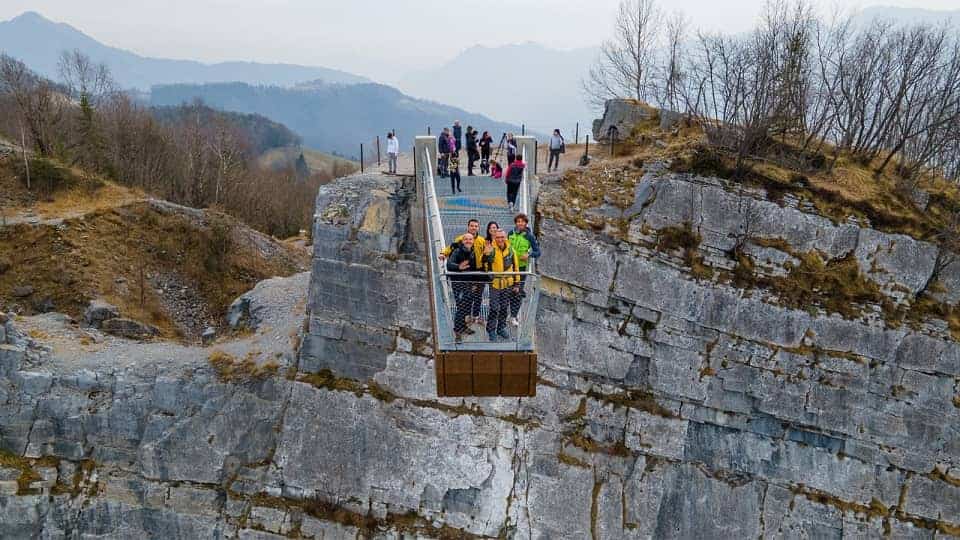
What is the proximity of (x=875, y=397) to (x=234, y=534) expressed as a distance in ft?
64.2

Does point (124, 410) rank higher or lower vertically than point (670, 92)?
lower

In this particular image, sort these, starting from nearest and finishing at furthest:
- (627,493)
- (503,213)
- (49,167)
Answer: (503,213) < (627,493) < (49,167)

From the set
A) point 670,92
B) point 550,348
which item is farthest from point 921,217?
point 550,348

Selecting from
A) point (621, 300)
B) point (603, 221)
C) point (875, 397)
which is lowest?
point (875, 397)

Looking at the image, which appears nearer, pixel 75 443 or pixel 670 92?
pixel 75 443

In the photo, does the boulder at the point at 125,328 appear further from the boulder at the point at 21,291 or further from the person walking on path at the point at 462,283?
the person walking on path at the point at 462,283

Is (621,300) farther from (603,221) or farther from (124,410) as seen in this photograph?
(124,410)

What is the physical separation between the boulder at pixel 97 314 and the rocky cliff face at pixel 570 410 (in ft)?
5.09

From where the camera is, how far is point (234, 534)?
17.9 meters

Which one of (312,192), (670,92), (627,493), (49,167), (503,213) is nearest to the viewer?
(503,213)

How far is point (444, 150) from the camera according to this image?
18.0m

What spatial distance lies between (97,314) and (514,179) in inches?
610

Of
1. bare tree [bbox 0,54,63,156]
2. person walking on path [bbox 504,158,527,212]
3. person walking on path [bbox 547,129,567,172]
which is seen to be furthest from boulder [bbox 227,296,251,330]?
bare tree [bbox 0,54,63,156]

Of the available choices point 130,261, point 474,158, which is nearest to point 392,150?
point 474,158
